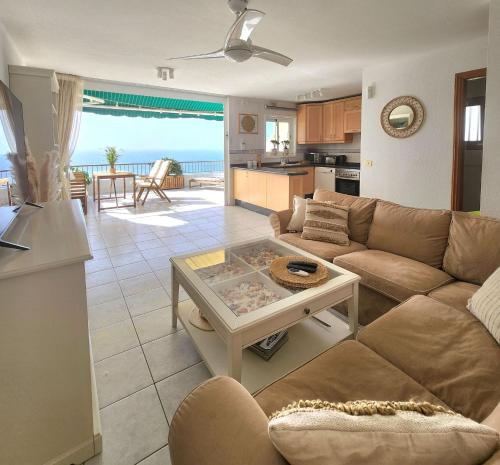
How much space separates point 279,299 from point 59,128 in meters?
4.61

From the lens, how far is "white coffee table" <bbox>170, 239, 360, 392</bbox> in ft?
4.46

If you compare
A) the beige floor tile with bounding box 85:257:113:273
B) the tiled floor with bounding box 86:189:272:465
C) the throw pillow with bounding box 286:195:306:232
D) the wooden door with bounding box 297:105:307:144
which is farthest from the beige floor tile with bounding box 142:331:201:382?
the wooden door with bounding box 297:105:307:144

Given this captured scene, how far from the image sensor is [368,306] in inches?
79.4

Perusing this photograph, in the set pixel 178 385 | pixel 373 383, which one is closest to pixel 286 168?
pixel 178 385

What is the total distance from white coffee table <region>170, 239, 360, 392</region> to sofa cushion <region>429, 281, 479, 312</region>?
46 centimetres

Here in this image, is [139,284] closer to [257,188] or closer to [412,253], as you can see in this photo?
[412,253]

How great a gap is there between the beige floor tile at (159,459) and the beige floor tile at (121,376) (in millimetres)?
379

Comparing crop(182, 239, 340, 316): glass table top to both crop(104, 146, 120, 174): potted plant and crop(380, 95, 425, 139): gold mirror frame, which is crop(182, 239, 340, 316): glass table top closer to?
crop(380, 95, 425, 139): gold mirror frame

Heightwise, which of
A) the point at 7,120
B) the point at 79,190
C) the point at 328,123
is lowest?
the point at 79,190

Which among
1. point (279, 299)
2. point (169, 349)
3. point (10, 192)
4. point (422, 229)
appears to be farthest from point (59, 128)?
point (422, 229)

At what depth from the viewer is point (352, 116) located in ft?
19.0

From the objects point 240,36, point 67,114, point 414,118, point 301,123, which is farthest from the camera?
point 301,123

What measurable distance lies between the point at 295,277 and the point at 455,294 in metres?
0.89

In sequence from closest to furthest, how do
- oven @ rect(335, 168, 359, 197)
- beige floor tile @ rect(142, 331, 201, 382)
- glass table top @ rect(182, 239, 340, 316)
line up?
1. glass table top @ rect(182, 239, 340, 316)
2. beige floor tile @ rect(142, 331, 201, 382)
3. oven @ rect(335, 168, 359, 197)
